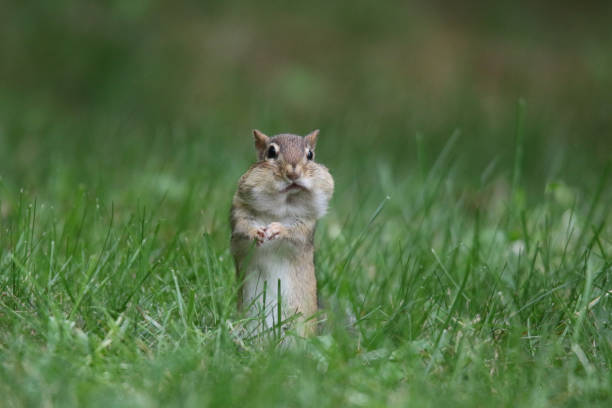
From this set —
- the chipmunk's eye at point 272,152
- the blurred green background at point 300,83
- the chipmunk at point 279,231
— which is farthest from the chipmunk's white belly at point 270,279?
the blurred green background at point 300,83

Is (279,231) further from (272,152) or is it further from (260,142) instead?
(260,142)

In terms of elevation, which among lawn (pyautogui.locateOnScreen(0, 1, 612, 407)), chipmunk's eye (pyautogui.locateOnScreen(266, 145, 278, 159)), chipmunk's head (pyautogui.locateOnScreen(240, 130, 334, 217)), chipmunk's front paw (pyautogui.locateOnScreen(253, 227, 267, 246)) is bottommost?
lawn (pyautogui.locateOnScreen(0, 1, 612, 407))

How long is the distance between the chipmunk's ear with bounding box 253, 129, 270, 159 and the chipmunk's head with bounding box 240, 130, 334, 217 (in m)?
0.03

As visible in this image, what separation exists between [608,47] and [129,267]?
734 cm

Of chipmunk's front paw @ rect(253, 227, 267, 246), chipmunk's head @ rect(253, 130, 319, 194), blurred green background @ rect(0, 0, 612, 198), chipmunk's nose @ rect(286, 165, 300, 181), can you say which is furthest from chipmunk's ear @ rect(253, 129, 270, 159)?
blurred green background @ rect(0, 0, 612, 198)

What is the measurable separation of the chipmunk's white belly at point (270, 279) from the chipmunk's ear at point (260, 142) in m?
0.40

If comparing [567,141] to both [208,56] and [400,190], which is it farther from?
[208,56]

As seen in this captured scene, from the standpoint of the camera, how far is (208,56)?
888cm

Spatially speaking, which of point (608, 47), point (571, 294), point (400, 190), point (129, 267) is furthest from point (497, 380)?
point (608, 47)

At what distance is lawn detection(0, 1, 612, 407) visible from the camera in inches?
98.8

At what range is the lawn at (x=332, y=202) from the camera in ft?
8.23

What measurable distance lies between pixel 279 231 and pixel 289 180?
19 centimetres

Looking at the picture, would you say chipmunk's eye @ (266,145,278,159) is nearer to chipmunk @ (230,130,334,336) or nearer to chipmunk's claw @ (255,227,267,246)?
chipmunk @ (230,130,334,336)

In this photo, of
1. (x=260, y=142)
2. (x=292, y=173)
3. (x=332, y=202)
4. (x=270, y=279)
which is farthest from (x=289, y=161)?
(x=332, y=202)
